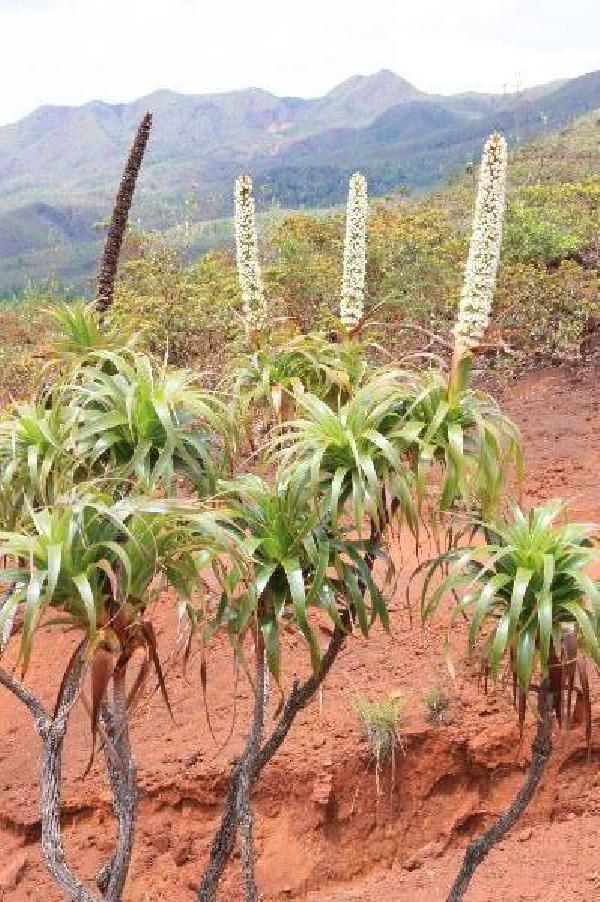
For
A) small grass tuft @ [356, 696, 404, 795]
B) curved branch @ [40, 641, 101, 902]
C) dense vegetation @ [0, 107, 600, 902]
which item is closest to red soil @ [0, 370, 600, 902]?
small grass tuft @ [356, 696, 404, 795]

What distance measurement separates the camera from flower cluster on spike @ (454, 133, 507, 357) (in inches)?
120

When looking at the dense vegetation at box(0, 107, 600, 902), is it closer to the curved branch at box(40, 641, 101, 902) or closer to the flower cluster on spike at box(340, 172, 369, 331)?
the curved branch at box(40, 641, 101, 902)

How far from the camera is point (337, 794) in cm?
456

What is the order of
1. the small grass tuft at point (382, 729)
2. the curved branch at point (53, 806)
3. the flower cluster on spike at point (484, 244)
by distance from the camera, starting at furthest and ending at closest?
the small grass tuft at point (382, 729) → the flower cluster on spike at point (484, 244) → the curved branch at point (53, 806)

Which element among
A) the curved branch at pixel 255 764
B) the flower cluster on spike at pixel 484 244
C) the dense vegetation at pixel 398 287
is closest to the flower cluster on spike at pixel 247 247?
the flower cluster on spike at pixel 484 244

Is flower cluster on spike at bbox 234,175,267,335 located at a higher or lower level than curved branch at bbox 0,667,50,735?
higher

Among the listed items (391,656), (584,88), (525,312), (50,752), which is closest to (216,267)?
(525,312)

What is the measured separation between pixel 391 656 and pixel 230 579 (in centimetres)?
287

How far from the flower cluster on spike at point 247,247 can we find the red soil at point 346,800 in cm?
189

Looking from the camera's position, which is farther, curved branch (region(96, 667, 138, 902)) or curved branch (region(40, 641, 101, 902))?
curved branch (region(40, 641, 101, 902))

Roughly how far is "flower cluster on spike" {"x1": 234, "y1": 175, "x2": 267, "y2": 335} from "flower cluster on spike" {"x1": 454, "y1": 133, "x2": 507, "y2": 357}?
3.58 feet

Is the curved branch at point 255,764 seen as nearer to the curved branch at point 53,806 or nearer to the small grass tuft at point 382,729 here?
the curved branch at point 53,806

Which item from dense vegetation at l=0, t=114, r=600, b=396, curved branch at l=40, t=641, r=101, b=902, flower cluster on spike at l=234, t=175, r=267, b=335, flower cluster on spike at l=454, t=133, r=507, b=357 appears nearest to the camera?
curved branch at l=40, t=641, r=101, b=902

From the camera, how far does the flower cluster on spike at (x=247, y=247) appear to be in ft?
13.4
